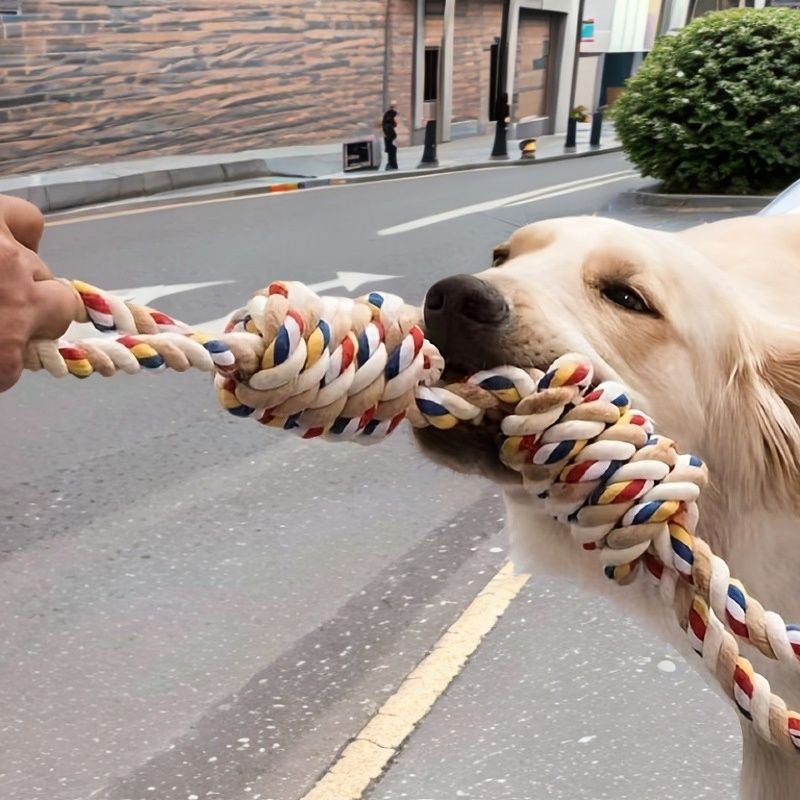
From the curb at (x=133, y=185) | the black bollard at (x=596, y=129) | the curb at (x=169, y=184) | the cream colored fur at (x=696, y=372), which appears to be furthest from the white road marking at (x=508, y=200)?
the cream colored fur at (x=696, y=372)

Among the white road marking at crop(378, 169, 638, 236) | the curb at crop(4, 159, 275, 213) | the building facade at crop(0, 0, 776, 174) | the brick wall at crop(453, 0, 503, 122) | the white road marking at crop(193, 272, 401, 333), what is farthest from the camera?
the brick wall at crop(453, 0, 503, 122)

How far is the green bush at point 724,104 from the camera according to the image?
42.0ft

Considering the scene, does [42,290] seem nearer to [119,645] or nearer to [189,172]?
[119,645]

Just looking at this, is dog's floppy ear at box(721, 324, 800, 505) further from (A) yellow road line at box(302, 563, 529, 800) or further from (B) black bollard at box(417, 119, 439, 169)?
(B) black bollard at box(417, 119, 439, 169)

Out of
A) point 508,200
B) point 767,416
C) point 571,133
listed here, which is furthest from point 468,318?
point 571,133

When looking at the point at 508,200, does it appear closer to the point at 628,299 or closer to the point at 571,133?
the point at 571,133

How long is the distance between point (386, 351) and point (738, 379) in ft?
2.22

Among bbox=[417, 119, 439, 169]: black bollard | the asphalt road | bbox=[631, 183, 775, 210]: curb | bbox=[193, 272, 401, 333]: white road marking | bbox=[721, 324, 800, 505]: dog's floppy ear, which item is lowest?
bbox=[417, 119, 439, 169]: black bollard

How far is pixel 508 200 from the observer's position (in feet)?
51.6

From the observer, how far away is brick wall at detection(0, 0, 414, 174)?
17.3m

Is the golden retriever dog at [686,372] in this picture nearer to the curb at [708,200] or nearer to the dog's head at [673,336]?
the dog's head at [673,336]

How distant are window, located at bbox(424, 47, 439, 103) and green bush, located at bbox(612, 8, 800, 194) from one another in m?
14.7

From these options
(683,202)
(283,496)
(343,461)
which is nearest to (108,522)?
(283,496)

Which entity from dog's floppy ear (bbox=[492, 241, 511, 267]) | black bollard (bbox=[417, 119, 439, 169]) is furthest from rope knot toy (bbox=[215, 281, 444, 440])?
black bollard (bbox=[417, 119, 439, 169])
